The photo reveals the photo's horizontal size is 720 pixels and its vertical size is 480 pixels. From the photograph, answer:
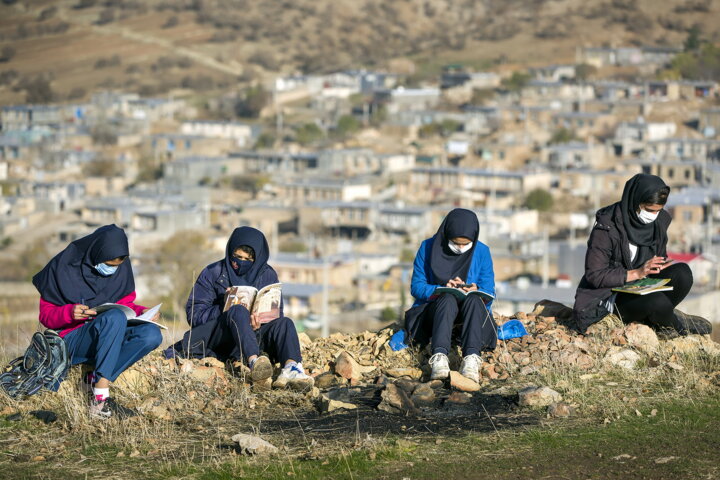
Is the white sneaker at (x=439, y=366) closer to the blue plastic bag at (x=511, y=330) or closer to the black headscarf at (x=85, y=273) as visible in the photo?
the blue plastic bag at (x=511, y=330)

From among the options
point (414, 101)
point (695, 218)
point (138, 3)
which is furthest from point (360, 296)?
point (138, 3)

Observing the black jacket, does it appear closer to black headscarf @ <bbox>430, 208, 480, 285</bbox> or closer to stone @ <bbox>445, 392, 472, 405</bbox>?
black headscarf @ <bbox>430, 208, 480, 285</bbox>

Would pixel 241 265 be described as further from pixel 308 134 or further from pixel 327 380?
pixel 308 134

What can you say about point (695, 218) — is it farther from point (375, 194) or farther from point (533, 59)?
point (533, 59)

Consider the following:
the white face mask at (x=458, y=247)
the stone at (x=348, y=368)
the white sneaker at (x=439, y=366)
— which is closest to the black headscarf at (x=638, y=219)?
the white face mask at (x=458, y=247)

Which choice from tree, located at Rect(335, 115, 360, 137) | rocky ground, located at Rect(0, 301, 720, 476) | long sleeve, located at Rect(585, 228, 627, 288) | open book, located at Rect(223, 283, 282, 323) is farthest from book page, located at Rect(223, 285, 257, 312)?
tree, located at Rect(335, 115, 360, 137)

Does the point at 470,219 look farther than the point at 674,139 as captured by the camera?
No

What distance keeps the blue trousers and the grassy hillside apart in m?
58.4

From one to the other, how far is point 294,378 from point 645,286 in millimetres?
1468

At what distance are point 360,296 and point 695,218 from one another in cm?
985

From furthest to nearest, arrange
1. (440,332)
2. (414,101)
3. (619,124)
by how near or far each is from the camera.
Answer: (414,101) → (619,124) → (440,332)

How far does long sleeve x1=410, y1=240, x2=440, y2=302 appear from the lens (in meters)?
5.29

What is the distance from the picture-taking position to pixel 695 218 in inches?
1298

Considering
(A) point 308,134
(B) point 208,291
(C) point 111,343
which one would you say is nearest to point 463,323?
(B) point 208,291
